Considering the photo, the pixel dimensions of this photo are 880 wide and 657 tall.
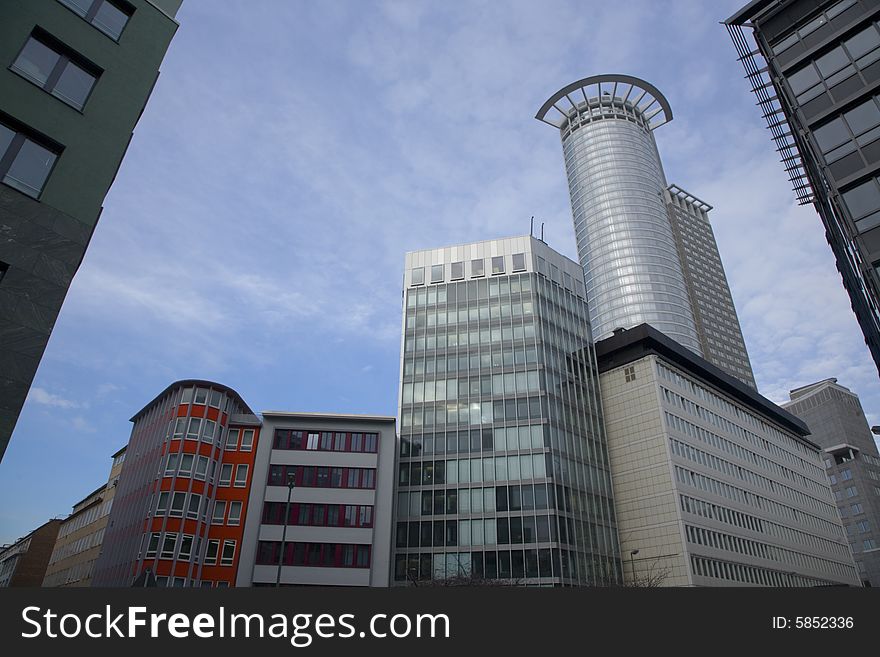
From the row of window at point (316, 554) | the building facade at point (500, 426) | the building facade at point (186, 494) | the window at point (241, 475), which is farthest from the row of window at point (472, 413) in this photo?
the window at point (241, 475)

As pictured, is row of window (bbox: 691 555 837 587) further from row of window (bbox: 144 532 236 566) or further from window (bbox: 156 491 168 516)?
window (bbox: 156 491 168 516)

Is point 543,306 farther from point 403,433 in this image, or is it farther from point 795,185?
point 795,185

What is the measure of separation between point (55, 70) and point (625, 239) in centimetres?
17216

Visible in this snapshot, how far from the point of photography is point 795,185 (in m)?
45.6

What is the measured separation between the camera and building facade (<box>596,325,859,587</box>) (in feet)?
221

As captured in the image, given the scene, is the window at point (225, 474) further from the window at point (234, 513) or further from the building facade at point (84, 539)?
the building facade at point (84, 539)

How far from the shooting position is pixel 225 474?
58.2 metres

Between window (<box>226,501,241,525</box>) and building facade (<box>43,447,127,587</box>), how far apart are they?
21.8 metres

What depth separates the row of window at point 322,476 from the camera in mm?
58469

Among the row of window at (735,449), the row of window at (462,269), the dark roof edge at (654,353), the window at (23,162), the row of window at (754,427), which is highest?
the row of window at (462,269)

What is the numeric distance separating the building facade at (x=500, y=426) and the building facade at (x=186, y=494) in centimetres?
2010

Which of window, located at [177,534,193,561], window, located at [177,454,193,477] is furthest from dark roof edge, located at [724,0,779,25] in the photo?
window, located at [177,534,193,561]

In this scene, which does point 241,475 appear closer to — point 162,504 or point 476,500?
point 162,504

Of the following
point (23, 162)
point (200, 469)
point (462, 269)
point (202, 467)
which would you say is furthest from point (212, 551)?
point (462, 269)
